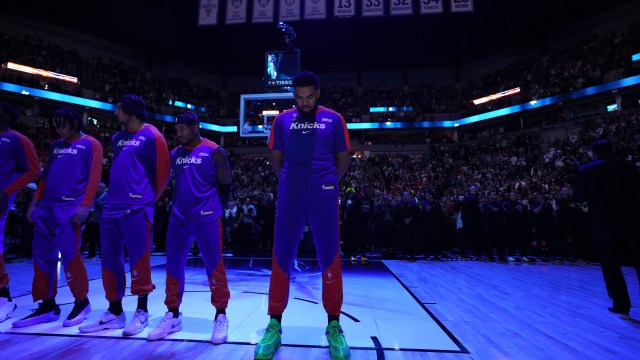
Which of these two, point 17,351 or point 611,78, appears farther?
point 611,78

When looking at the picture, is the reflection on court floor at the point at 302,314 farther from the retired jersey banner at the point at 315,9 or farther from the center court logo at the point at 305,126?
the retired jersey banner at the point at 315,9

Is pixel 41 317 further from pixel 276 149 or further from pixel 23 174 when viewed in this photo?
pixel 276 149

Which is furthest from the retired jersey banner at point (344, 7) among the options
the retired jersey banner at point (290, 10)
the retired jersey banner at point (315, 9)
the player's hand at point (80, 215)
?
the player's hand at point (80, 215)

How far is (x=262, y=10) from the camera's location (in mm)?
13625

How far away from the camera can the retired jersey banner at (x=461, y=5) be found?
495 inches

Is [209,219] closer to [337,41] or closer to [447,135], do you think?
[337,41]

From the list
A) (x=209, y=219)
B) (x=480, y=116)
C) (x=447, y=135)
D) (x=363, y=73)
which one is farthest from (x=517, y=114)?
(x=209, y=219)

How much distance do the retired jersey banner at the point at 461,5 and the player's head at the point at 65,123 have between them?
13.5 meters

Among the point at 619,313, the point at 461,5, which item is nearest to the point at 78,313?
the point at 619,313

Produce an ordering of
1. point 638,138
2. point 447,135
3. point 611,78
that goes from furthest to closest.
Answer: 1. point 447,135
2. point 611,78
3. point 638,138

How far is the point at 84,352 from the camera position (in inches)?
95.6

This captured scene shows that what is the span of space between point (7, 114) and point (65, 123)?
34.8 inches

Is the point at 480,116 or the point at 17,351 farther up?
the point at 480,116

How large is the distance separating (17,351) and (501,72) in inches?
1245
